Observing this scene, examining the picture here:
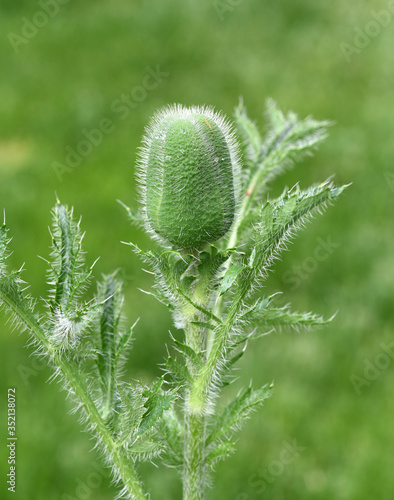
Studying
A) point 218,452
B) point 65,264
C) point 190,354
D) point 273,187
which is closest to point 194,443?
point 218,452

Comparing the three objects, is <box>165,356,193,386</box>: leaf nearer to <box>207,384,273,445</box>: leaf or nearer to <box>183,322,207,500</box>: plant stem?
<box>183,322,207,500</box>: plant stem

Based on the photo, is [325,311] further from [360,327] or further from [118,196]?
[118,196]

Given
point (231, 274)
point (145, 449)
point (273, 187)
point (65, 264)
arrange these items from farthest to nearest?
1. point (273, 187)
2. point (65, 264)
3. point (145, 449)
4. point (231, 274)

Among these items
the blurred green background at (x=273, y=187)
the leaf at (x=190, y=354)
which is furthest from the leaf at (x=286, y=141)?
the blurred green background at (x=273, y=187)

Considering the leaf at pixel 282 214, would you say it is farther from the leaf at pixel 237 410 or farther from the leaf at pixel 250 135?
the leaf at pixel 250 135

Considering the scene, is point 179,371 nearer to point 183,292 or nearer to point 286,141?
point 183,292

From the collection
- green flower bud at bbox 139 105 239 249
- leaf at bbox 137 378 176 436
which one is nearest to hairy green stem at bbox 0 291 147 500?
leaf at bbox 137 378 176 436

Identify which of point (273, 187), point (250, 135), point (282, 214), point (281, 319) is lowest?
point (281, 319)
